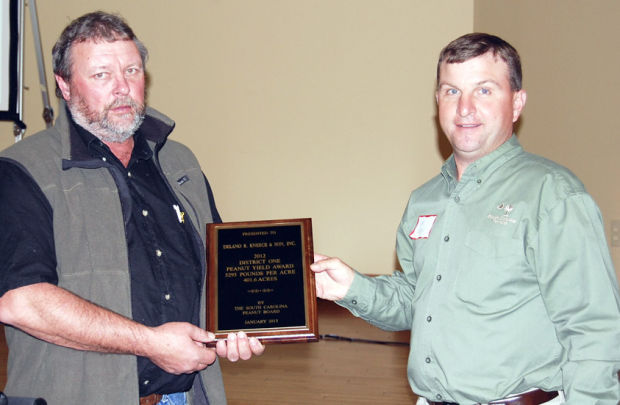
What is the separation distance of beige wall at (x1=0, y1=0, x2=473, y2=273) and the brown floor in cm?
189

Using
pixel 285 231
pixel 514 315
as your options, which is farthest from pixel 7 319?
pixel 514 315

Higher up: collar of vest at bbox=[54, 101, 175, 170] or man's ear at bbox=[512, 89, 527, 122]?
man's ear at bbox=[512, 89, 527, 122]

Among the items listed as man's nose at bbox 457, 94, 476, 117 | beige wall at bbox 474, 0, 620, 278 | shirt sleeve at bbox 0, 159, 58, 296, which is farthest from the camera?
beige wall at bbox 474, 0, 620, 278

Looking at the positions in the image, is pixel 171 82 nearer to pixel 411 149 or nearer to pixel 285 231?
pixel 411 149

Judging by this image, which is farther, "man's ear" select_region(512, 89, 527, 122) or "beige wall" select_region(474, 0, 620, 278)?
"beige wall" select_region(474, 0, 620, 278)

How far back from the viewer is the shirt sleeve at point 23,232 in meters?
1.96

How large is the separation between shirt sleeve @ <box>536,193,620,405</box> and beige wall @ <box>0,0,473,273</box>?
5.73 metres

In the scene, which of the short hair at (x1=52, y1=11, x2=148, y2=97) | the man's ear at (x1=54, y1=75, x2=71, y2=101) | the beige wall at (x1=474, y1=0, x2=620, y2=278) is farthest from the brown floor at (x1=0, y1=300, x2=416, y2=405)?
the short hair at (x1=52, y1=11, x2=148, y2=97)

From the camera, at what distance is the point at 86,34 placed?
2340 millimetres

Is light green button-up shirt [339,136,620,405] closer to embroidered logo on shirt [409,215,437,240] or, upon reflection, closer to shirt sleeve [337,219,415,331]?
embroidered logo on shirt [409,215,437,240]

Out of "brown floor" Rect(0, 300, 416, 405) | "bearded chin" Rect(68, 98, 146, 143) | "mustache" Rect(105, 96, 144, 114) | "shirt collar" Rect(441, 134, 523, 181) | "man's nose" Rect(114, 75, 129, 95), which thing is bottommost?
"brown floor" Rect(0, 300, 416, 405)

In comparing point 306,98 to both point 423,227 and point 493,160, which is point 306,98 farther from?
point 493,160

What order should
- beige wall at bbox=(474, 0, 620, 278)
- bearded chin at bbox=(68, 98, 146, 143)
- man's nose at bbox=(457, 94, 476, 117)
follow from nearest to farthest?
man's nose at bbox=(457, 94, 476, 117) → bearded chin at bbox=(68, 98, 146, 143) → beige wall at bbox=(474, 0, 620, 278)

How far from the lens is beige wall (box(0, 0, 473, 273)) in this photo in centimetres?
762
